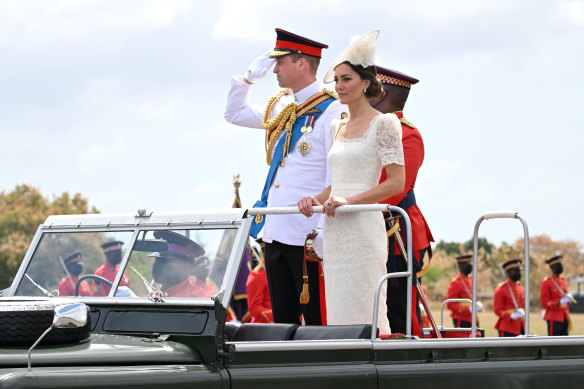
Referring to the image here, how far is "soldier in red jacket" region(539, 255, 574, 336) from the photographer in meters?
18.3

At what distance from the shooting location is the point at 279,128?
6.40 metres

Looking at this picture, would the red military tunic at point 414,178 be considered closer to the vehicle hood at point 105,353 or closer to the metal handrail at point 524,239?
the metal handrail at point 524,239

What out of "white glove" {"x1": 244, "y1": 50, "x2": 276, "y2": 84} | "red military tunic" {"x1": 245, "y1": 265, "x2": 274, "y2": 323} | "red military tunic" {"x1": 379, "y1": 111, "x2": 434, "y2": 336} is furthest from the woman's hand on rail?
"red military tunic" {"x1": 245, "y1": 265, "x2": 274, "y2": 323}

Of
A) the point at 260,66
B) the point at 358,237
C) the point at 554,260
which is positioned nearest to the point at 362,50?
the point at 358,237

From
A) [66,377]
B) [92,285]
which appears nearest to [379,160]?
[92,285]

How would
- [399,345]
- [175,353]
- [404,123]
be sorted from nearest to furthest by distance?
1. [175,353]
2. [399,345]
3. [404,123]

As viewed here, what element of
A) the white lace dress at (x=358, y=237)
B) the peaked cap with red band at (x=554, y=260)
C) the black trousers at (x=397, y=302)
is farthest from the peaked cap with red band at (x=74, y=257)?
the peaked cap with red band at (x=554, y=260)

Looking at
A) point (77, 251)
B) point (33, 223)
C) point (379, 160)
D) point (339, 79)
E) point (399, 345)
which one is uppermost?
→ point (339, 79)

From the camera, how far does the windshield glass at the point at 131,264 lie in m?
4.96

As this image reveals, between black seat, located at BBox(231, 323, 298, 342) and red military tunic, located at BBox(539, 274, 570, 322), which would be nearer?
black seat, located at BBox(231, 323, 298, 342)

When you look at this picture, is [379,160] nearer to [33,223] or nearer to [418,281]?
[418,281]

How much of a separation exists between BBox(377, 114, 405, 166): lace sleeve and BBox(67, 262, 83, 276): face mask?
1.77 meters

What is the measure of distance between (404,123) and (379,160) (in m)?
0.66

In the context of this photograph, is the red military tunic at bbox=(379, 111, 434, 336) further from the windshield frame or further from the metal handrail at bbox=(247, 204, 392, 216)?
the windshield frame
